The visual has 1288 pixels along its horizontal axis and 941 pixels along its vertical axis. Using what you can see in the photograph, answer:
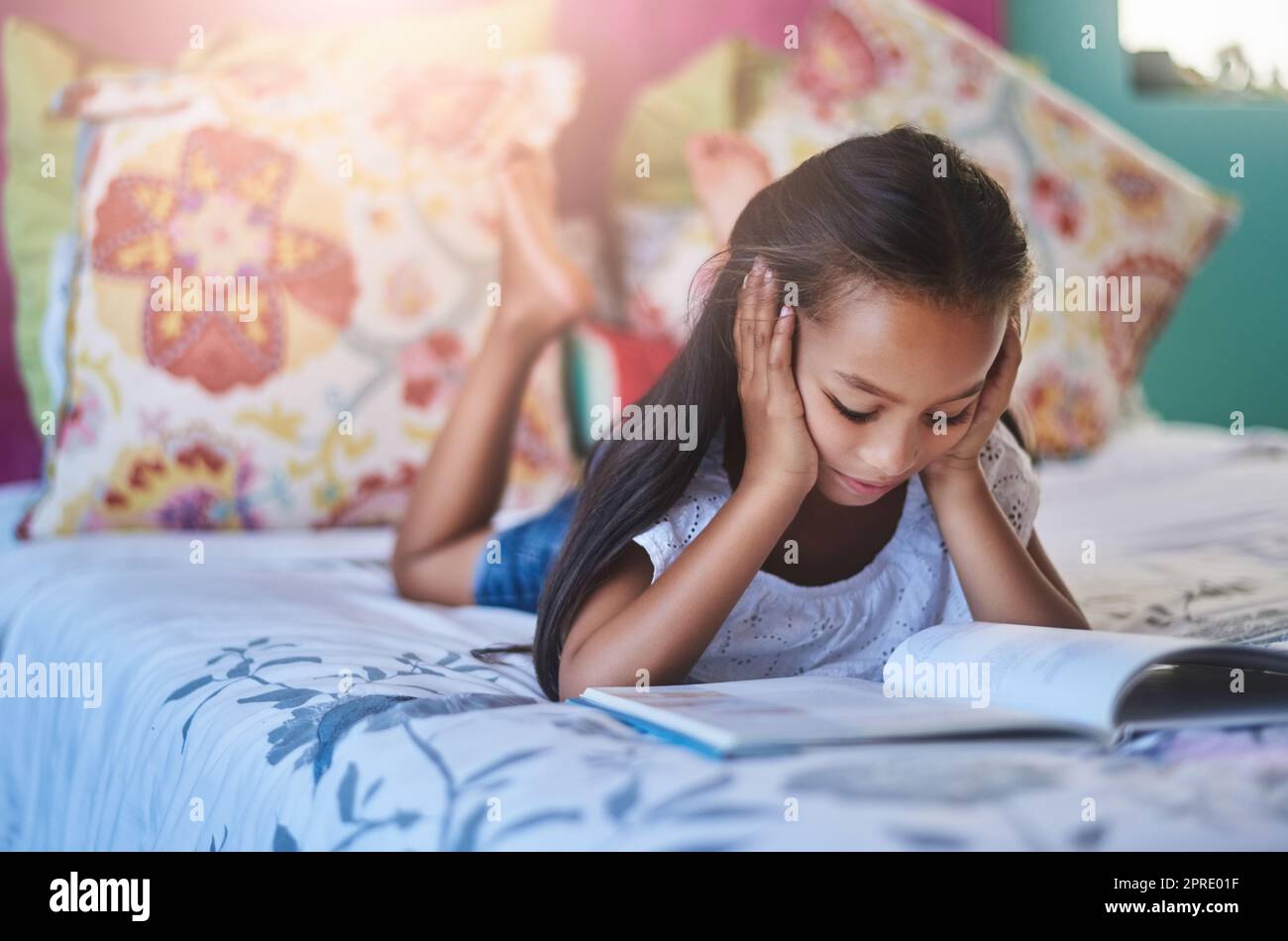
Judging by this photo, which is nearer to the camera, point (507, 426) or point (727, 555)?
point (727, 555)

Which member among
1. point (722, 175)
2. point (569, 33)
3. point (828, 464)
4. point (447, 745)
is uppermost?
point (569, 33)

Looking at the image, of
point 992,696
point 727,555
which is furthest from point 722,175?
point 992,696

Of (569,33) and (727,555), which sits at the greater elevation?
(569,33)

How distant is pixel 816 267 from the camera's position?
91 cm

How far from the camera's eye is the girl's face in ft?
2.88

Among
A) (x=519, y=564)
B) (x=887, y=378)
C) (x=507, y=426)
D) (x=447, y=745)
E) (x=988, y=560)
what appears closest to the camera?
(x=447, y=745)

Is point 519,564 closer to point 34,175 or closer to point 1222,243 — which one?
point 34,175

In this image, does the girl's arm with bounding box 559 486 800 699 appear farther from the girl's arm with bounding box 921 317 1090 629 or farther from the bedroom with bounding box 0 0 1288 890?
the girl's arm with bounding box 921 317 1090 629

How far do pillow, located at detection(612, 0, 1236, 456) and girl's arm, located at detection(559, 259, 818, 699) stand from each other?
3.01 ft

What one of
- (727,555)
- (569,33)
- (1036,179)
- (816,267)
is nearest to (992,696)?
(727,555)

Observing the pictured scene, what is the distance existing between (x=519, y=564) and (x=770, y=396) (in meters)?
0.46

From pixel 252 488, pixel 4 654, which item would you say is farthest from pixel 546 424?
pixel 4 654

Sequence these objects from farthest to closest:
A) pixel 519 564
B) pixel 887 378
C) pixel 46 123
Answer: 1. pixel 46 123
2. pixel 519 564
3. pixel 887 378

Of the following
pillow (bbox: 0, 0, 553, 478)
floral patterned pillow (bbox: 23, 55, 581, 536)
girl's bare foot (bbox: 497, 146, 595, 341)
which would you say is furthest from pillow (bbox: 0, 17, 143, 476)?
girl's bare foot (bbox: 497, 146, 595, 341)
